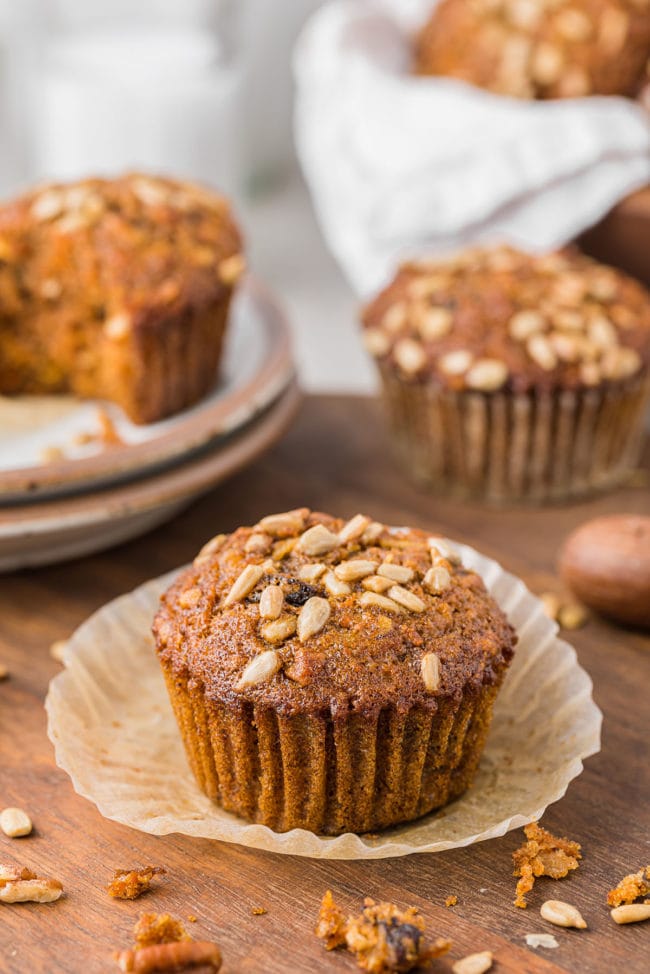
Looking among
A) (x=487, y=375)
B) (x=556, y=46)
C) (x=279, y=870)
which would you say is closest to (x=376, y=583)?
(x=279, y=870)

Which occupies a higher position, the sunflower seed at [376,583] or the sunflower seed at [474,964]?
the sunflower seed at [376,583]

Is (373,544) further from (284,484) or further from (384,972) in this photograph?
(284,484)

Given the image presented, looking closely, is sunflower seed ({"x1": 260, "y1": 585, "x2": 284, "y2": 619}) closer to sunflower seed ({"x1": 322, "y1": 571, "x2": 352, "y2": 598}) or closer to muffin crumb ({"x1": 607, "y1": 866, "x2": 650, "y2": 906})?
sunflower seed ({"x1": 322, "y1": 571, "x2": 352, "y2": 598})

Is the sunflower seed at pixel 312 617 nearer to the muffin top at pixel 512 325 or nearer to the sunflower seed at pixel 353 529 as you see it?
the sunflower seed at pixel 353 529

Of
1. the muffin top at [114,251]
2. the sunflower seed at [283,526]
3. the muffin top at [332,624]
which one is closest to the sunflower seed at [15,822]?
the muffin top at [332,624]

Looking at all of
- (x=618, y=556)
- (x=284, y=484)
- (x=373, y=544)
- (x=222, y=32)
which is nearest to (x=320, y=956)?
(x=373, y=544)
